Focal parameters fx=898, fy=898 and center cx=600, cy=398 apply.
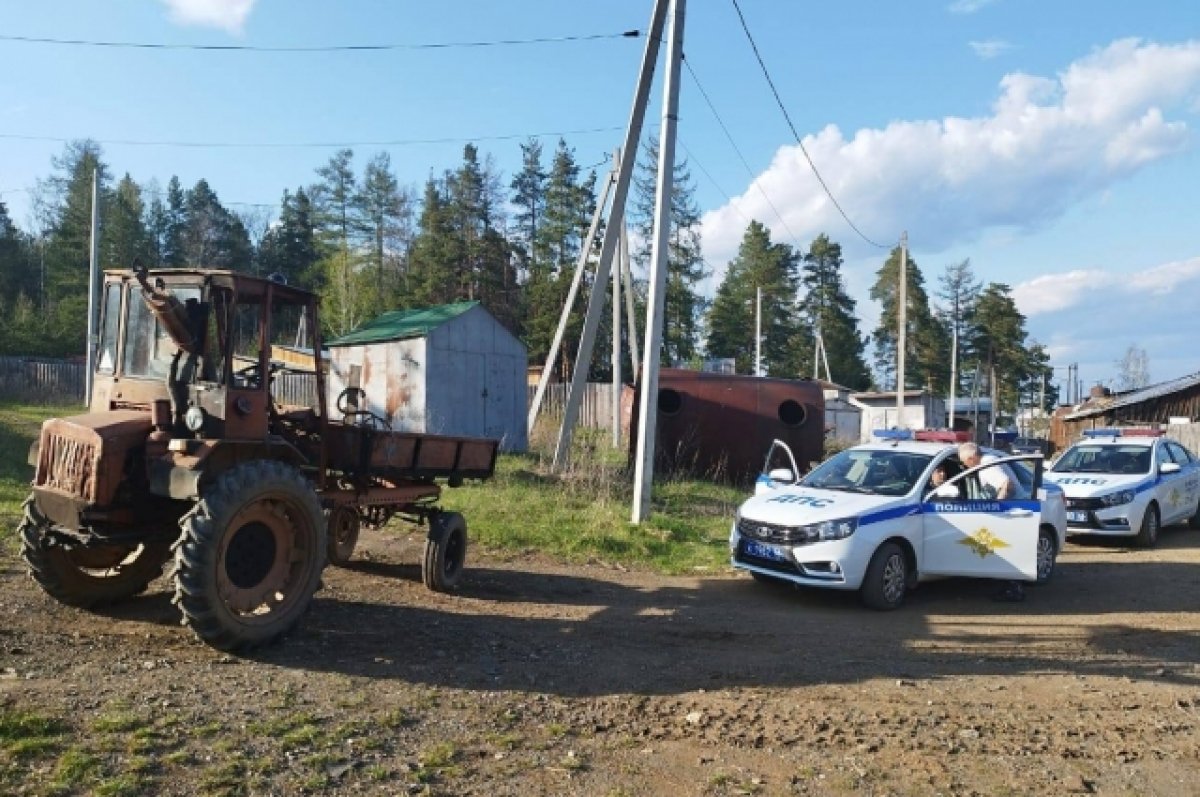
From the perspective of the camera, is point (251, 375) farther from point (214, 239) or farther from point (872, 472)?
point (214, 239)

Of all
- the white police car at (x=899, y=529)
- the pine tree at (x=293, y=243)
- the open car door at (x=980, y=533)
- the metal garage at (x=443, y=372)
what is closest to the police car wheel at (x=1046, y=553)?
the white police car at (x=899, y=529)

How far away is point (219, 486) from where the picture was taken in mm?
5730

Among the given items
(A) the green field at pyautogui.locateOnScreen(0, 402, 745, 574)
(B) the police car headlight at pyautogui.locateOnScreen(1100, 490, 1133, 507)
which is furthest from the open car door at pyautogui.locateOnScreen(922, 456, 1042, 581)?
(B) the police car headlight at pyautogui.locateOnScreen(1100, 490, 1133, 507)

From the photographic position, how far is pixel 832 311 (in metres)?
65.2

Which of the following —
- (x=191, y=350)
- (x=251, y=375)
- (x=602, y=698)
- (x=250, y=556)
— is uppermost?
(x=191, y=350)

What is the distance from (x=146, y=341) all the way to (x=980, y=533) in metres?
7.63

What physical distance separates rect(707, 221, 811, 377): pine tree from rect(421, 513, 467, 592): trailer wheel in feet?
177

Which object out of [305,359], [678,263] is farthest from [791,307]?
[305,359]

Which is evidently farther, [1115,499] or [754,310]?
[754,310]

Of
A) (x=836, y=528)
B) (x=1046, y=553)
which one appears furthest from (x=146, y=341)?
(x=1046, y=553)

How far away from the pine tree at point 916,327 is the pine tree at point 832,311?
4.67 m

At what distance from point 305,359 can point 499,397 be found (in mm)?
11837

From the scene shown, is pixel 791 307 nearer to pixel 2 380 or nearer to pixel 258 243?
pixel 258 243

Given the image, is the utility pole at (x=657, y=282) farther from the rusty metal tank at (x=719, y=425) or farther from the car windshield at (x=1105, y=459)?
the car windshield at (x=1105, y=459)
